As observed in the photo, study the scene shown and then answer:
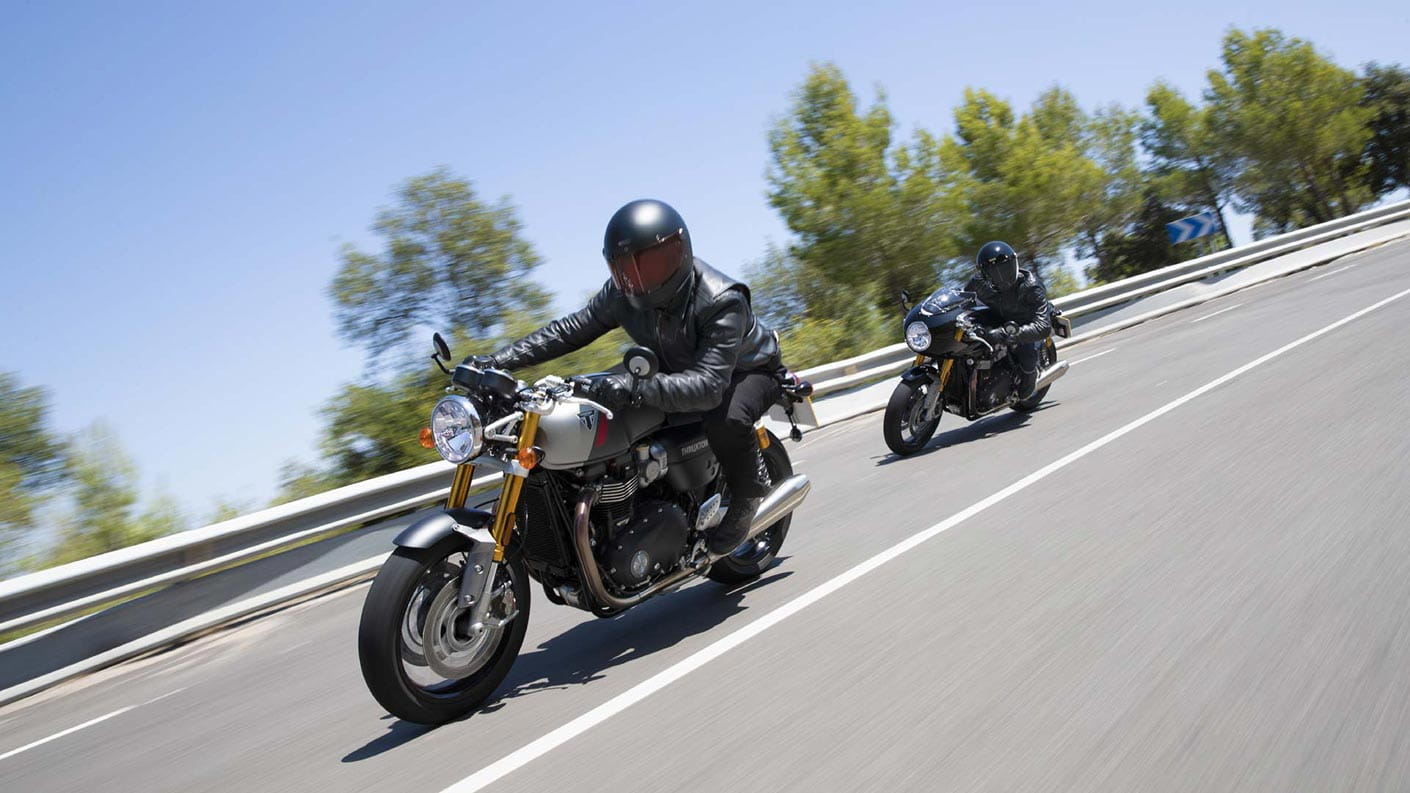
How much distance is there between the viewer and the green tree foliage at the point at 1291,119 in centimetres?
5700

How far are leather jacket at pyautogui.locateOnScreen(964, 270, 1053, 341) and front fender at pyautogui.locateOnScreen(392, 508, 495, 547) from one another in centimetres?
697

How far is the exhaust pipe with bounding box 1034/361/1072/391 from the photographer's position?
34.7 feet

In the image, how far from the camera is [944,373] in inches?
382

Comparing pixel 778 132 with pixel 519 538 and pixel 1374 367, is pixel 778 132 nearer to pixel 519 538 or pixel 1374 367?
pixel 1374 367

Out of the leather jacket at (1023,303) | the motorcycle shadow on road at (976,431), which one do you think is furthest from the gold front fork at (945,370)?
the leather jacket at (1023,303)

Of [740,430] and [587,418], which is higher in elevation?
[587,418]

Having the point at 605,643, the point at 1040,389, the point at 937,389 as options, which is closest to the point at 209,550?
the point at 605,643

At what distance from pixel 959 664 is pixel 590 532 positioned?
1.67m

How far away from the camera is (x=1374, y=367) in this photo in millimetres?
9258

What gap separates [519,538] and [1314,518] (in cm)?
381

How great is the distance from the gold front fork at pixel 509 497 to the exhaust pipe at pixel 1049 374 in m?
7.23

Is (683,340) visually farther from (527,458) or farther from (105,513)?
(105,513)

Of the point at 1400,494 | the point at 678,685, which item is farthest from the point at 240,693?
the point at 1400,494

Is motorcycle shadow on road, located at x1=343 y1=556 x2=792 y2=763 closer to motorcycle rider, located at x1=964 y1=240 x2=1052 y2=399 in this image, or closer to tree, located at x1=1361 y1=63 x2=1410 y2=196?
motorcycle rider, located at x1=964 y1=240 x2=1052 y2=399
